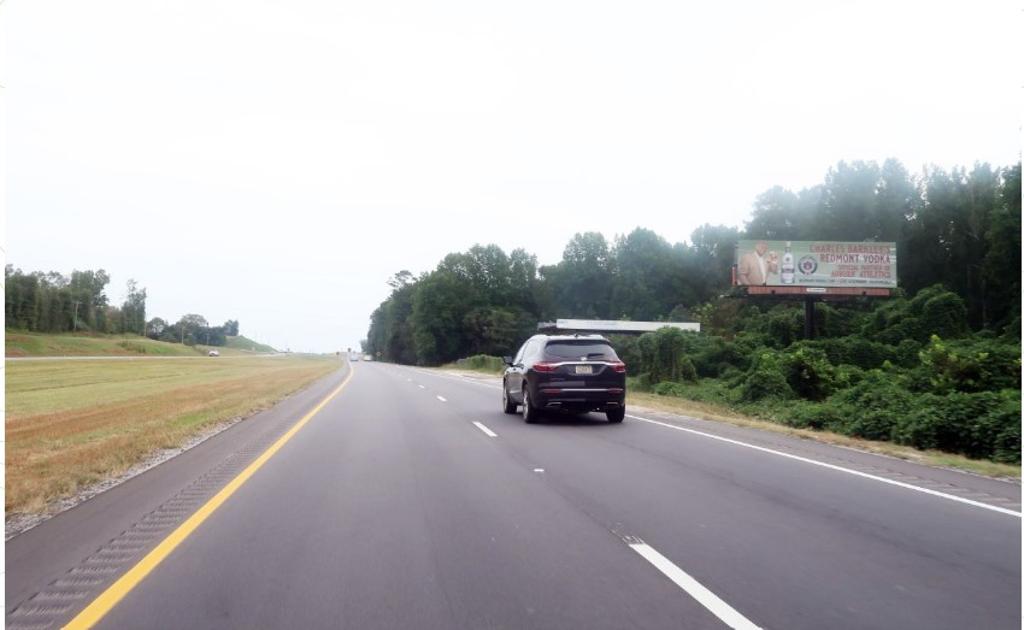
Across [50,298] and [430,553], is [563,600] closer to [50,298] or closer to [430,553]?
[430,553]

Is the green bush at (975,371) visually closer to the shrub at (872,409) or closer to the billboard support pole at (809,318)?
the shrub at (872,409)

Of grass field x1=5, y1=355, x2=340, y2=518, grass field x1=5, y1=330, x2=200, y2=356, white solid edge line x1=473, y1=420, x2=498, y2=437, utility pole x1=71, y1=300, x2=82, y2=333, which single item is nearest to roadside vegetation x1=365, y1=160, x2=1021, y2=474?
white solid edge line x1=473, y1=420, x2=498, y2=437

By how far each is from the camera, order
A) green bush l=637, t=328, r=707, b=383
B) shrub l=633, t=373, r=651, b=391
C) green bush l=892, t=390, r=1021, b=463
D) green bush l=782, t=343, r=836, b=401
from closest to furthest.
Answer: green bush l=892, t=390, r=1021, b=463
green bush l=782, t=343, r=836, b=401
shrub l=633, t=373, r=651, b=391
green bush l=637, t=328, r=707, b=383

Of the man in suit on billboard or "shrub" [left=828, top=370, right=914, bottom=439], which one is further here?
the man in suit on billboard

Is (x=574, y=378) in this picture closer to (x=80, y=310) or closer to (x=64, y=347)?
(x=64, y=347)

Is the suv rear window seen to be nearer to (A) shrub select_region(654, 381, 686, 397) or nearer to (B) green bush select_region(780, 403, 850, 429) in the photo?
(B) green bush select_region(780, 403, 850, 429)

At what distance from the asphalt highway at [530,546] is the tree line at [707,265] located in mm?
48641

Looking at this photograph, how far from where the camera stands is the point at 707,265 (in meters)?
119

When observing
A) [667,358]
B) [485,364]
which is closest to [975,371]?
[667,358]

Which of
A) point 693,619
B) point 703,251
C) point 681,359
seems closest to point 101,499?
point 693,619

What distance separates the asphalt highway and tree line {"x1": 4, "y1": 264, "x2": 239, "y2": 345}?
47584mm

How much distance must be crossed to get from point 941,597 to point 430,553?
3.43 meters

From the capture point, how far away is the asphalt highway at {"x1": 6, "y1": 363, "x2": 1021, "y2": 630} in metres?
4.48

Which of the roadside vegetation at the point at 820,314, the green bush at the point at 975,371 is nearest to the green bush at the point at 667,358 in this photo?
the roadside vegetation at the point at 820,314
